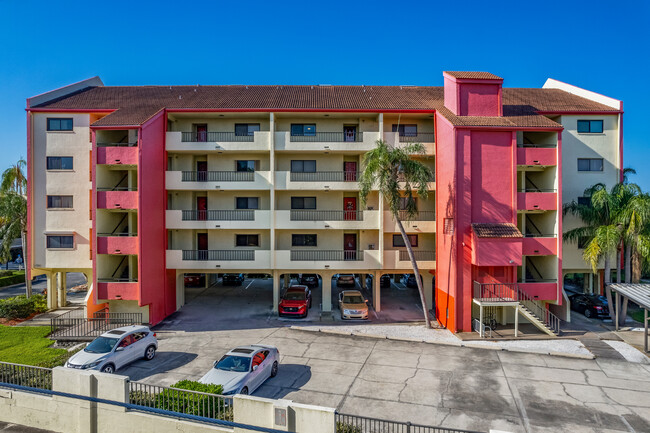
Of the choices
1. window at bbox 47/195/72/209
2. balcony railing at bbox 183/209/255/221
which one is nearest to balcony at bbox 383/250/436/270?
balcony railing at bbox 183/209/255/221

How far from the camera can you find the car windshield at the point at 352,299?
24198 mm

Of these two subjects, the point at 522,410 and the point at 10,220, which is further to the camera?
the point at 10,220

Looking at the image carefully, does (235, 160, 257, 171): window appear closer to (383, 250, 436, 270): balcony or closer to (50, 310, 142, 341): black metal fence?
(383, 250, 436, 270): balcony

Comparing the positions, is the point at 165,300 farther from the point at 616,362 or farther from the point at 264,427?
the point at 616,362

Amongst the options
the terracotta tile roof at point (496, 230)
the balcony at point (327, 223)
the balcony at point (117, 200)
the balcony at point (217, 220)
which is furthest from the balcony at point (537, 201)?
the balcony at point (117, 200)

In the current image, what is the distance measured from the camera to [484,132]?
69.7ft

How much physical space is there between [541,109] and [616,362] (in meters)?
16.8

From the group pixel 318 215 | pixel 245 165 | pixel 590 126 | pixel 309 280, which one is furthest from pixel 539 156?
pixel 309 280

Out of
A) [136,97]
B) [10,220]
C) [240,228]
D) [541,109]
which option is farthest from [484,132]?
[10,220]

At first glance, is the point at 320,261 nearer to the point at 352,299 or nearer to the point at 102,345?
the point at 352,299

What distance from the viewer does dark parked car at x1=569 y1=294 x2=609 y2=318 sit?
23359 millimetres

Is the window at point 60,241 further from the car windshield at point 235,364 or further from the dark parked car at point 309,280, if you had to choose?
the dark parked car at point 309,280

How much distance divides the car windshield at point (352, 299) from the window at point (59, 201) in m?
20.0

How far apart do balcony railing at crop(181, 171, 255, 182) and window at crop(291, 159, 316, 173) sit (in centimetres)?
320
